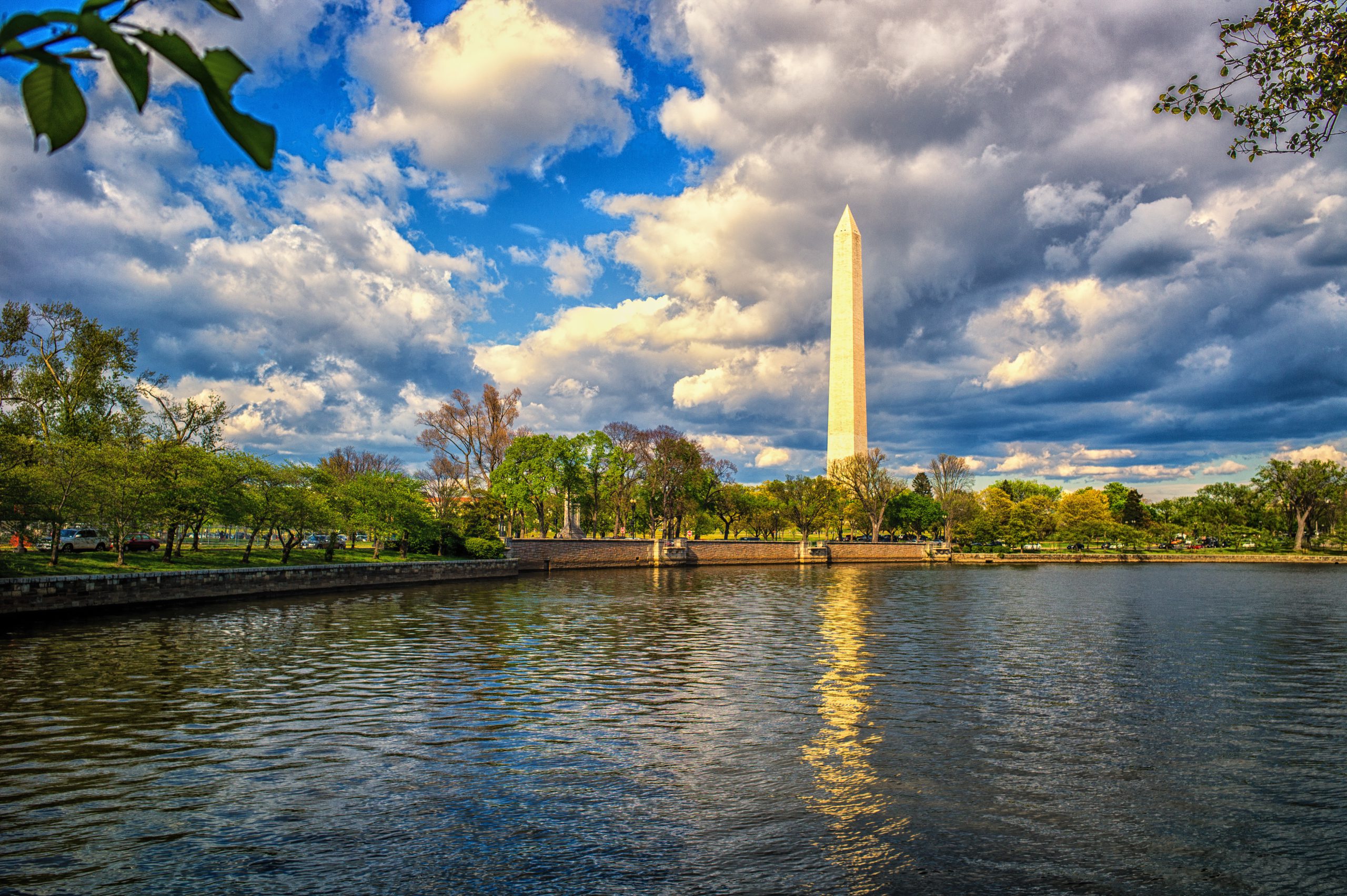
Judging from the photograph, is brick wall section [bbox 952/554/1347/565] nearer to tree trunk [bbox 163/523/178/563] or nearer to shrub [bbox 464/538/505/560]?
shrub [bbox 464/538/505/560]

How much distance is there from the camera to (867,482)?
9712 cm

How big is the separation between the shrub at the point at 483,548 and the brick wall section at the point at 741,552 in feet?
77.3

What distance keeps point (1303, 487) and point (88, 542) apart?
131396 mm

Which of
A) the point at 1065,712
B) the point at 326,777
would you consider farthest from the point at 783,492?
the point at 326,777

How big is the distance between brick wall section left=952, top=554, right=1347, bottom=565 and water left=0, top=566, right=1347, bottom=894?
72858mm

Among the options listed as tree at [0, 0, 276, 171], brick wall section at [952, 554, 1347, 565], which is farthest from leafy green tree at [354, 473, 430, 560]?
brick wall section at [952, 554, 1347, 565]

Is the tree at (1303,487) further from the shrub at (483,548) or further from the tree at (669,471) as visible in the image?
the shrub at (483,548)

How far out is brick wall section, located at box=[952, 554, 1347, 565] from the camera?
9781 centimetres

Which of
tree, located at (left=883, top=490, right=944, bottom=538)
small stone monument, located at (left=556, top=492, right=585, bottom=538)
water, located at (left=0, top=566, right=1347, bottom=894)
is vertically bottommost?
water, located at (left=0, top=566, right=1347, bottom=894)

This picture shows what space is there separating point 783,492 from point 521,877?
95.4m

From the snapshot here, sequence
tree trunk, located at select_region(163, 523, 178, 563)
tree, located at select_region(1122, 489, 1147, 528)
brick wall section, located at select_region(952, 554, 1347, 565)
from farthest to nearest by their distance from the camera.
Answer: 1. tree, located at select_region(1122, 489, 1147, 528)
2. brick wall section, located at select_region(952, 554, 1347, 565)
3. tree trunk, located at select_region(163, 523, 178, 563)

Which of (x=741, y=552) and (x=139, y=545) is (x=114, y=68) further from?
(x=741, y=552)

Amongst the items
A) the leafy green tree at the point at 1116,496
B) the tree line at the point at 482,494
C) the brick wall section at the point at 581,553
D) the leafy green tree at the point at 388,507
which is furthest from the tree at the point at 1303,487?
the leafy green tree at the point at 388,507

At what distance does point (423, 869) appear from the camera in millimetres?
9125
